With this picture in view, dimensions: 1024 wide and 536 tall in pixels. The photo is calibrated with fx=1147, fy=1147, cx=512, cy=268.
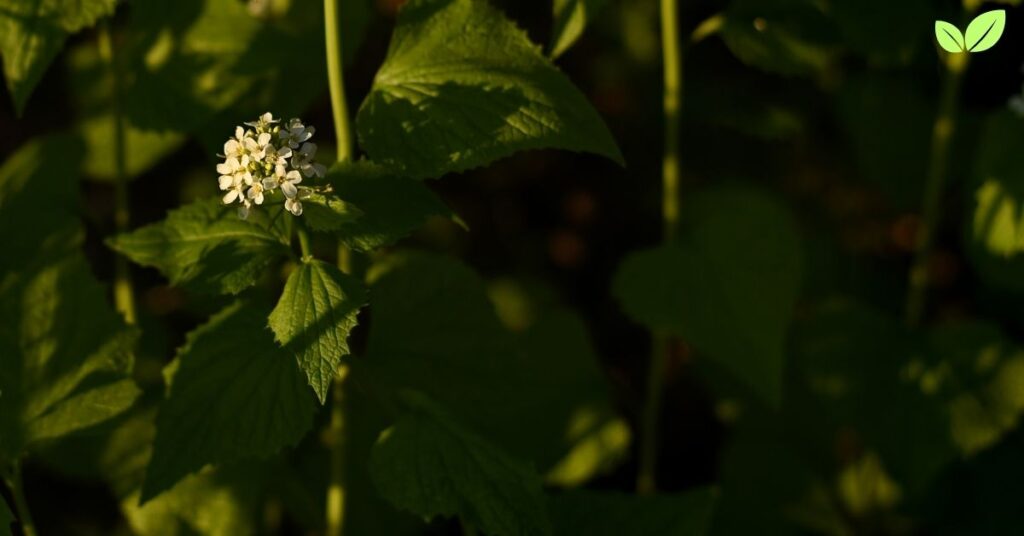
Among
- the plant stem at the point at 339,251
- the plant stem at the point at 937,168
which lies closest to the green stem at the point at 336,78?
the plant stem at the point at 339,251

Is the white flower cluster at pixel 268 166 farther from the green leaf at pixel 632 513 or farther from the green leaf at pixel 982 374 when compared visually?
the green leaf at pixel 982 374

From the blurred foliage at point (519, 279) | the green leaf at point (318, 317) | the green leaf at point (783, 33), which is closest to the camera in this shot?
the green leaf at point (318, 317)

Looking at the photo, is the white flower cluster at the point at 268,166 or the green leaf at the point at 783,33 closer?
the white flower cluster at the point at 268,166

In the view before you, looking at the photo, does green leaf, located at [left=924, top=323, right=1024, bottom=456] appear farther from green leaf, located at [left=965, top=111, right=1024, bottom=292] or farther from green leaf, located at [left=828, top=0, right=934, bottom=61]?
green leaf, located at [left=828, top=0, right=934, bottom=61]

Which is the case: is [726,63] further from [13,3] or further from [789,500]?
[13,3]

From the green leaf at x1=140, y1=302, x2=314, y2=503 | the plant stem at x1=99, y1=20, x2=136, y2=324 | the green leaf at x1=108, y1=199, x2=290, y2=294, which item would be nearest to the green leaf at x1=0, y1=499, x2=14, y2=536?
the green leaf at x1=140, y1=302, x2=314, y2=503

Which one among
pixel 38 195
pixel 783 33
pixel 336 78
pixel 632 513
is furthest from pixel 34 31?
pixel 783 33

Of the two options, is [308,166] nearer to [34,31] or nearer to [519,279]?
[34,31]
